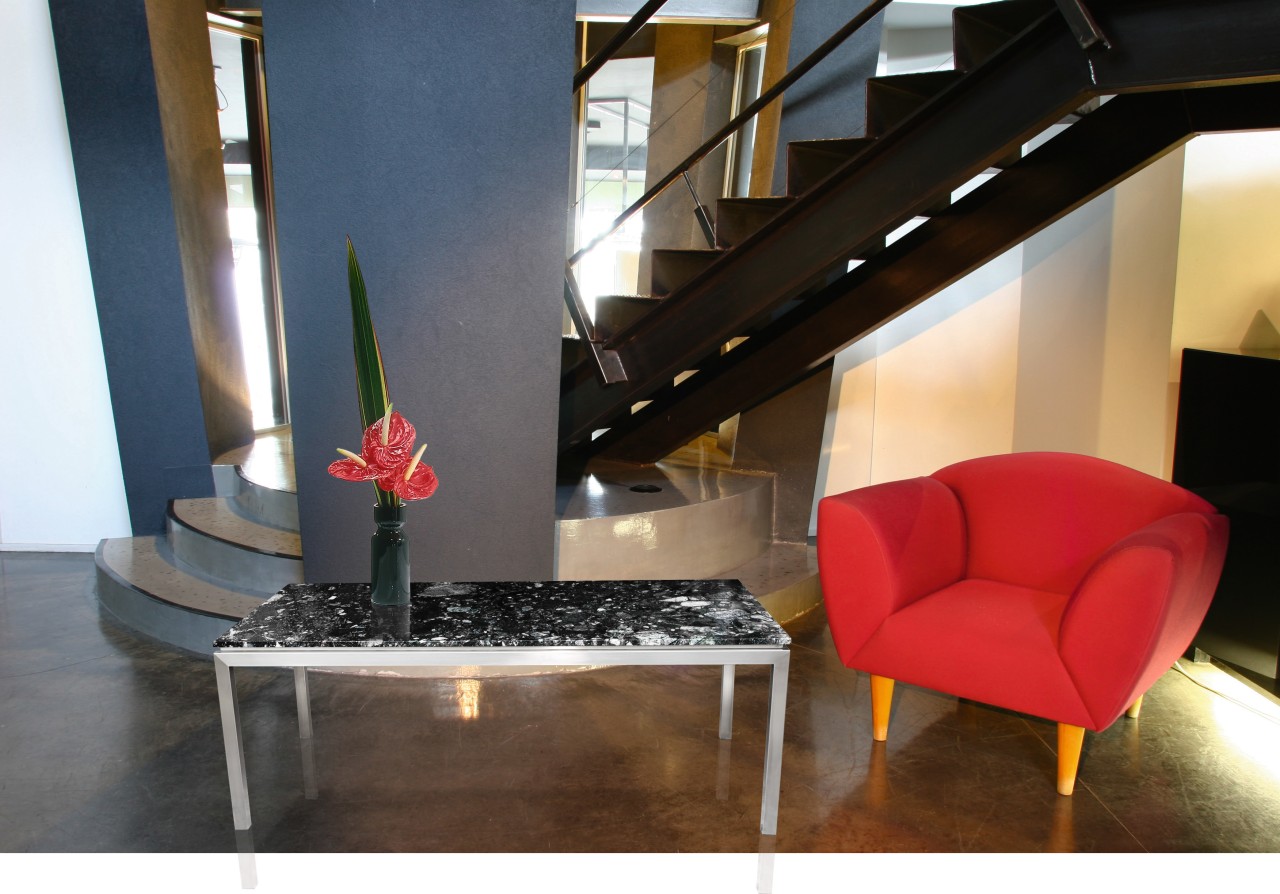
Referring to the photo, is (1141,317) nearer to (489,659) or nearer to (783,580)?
(783,580)

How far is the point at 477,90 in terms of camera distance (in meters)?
2.92

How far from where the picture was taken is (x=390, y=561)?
7.63 ft

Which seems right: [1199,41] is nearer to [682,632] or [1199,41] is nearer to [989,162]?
[989,162]

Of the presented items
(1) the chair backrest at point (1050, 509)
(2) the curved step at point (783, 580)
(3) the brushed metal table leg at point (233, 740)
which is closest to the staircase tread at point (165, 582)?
(3) the brushed metal table leg at point (233, 740)

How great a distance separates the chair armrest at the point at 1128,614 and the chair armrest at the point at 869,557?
1.52 feet

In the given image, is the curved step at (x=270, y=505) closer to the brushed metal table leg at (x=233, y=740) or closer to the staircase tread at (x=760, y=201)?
the brushed metal table leg at (x=233, y=740)

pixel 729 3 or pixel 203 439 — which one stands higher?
pixel 729 3

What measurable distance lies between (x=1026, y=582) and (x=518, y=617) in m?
1.66

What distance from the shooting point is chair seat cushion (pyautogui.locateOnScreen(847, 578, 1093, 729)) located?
2449 mm

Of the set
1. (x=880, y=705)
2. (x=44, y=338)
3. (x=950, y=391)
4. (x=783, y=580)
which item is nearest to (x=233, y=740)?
(x=880, y=705)

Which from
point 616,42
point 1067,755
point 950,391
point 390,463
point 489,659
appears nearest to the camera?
point 489,659

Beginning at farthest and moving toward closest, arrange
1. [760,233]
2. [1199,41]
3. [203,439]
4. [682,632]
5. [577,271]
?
[203,439] < [577,271] < [760,233] < [1199,41] < [682,632]
